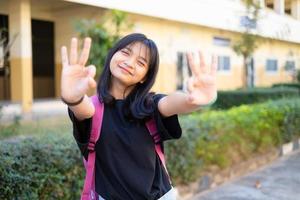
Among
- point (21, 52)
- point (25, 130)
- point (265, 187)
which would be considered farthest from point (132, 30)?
point (265, 187)

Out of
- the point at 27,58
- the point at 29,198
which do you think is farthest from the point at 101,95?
the point at 27,58

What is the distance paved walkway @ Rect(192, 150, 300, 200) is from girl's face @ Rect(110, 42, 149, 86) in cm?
350

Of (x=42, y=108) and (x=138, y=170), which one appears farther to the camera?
(x=42, y=108)

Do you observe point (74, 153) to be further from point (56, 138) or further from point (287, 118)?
point (287, 118)

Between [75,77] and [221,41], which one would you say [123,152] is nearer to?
[75,77]

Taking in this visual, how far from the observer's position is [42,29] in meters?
14.1

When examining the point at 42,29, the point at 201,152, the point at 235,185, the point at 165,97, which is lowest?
the point at 235,185

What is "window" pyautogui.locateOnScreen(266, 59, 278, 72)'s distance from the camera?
77.8 ft

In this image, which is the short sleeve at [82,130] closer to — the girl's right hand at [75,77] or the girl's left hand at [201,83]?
the girl's right hand at [75,77]

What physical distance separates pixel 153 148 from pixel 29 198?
1.42 m

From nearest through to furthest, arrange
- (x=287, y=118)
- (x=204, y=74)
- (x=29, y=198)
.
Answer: (x=204, y=74)
(x=29, y=198)
(x=287, y=118)

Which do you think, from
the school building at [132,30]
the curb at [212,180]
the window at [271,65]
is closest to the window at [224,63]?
the school building at [132,30]

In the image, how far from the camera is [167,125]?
77.5 inches

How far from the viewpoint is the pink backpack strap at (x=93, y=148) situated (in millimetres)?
1920
